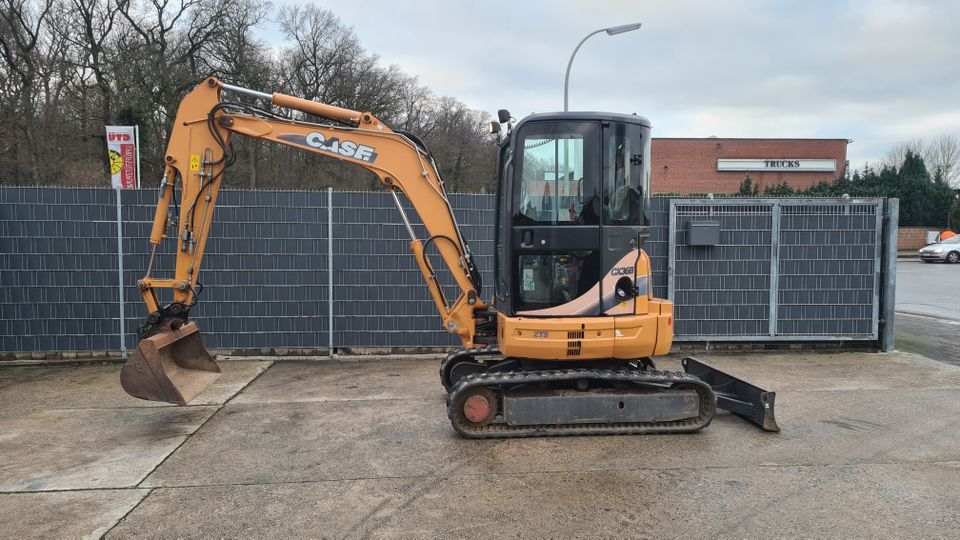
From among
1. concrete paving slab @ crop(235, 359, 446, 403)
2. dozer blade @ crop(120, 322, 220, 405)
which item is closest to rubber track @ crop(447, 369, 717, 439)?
concrete paving slab @ crop(235, 359, 446, 403)

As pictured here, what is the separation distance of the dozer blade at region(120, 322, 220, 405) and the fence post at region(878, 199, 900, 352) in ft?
29.2

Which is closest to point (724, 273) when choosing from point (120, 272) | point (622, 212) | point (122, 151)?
point (622, 212)

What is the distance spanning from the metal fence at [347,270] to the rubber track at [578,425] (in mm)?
3487

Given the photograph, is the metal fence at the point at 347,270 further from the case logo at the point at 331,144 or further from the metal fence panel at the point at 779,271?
the case logo at the point at 331,144

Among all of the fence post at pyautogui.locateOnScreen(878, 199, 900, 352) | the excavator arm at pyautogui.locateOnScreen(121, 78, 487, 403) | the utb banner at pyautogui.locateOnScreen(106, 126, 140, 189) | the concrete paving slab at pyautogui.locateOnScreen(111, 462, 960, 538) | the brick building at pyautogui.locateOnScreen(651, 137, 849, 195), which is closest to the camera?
the concrete paving slab at pyautogui.locateOnScreen(111, 462, 960, 538)

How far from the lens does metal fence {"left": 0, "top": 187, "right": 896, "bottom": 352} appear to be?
7977mm

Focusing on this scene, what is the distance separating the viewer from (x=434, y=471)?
443 centimetres

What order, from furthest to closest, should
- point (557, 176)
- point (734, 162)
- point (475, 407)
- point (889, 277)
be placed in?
1. point (734, 162)
2. point (889, 277)
3. point (475, 407)
4. point (557, 176)

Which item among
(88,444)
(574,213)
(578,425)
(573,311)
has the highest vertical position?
(574,213)

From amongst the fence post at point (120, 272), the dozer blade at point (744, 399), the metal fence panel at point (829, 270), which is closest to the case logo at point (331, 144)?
the fence post at point (120, 272)

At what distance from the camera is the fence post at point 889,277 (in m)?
8.36

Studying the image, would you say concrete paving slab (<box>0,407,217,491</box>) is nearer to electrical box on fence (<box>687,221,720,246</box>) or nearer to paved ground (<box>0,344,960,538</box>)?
paved ground (<box>0,344,960,538</box>)

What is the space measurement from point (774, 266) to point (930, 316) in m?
5.70

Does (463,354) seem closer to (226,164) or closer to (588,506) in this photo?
(588,506)
